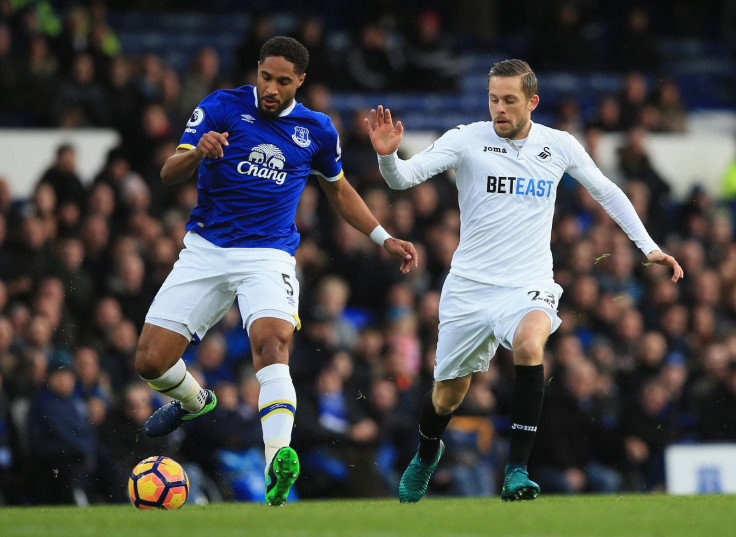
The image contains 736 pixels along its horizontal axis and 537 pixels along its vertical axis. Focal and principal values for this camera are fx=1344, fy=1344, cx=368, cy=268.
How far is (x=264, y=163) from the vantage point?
8672mm

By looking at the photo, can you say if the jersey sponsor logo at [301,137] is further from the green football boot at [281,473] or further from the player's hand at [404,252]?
Result: the green football boot at [281,473]

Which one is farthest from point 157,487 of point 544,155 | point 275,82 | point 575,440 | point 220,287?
point 575,440

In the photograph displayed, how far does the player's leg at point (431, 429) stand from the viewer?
9234 mm

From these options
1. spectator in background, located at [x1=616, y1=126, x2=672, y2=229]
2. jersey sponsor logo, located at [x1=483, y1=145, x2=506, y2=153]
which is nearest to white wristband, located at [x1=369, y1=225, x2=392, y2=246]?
jersey sponsor logo, located at [x1=483, y1=145, x2=506, y2=153]

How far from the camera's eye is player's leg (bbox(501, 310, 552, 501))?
8469 millimetres

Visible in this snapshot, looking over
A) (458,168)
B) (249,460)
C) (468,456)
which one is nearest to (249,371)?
(249,460)

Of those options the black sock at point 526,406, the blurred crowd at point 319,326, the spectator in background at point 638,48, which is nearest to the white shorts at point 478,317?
the black sock at point 526,406

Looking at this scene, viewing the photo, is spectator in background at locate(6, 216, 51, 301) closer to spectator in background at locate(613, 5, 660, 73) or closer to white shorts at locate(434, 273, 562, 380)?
white shorts at locate(434, 273, 562, 380)

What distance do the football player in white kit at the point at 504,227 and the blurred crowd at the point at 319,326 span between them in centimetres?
385

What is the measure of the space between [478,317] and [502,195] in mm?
823

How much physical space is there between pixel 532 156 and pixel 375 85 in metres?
9.73

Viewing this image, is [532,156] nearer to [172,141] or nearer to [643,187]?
[172,141]

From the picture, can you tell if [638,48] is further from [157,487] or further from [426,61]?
[157,487]

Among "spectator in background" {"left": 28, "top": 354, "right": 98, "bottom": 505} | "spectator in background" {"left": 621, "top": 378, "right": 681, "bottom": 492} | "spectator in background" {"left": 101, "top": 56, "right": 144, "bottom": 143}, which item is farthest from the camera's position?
"spectator in background" {"left": 101, "top": 56, "right": 144, "bottom": 143}
